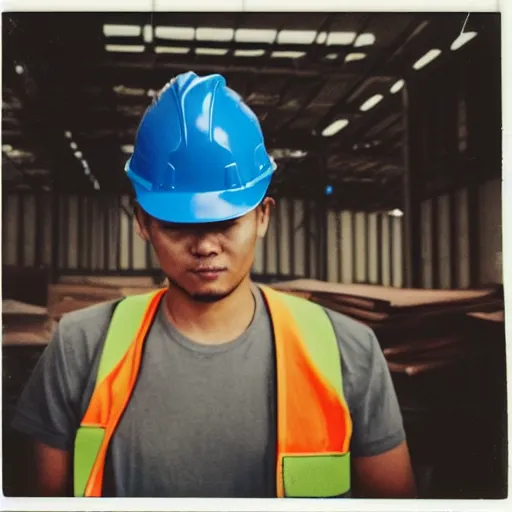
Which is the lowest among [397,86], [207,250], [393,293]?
[393,293]

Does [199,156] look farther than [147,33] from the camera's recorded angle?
No

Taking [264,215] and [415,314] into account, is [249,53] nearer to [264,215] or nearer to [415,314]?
[264,215]

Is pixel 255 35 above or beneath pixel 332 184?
above

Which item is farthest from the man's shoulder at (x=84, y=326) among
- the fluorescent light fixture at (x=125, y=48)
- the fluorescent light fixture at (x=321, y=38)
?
the fluorescent light fixture at (x=321, y=38)

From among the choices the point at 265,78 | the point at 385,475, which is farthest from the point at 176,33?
the point at 385,475

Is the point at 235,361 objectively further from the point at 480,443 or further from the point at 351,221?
the point at 480,443

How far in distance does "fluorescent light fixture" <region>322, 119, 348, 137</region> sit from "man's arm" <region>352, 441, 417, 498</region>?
907 mm

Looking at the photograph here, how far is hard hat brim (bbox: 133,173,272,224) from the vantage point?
161cm

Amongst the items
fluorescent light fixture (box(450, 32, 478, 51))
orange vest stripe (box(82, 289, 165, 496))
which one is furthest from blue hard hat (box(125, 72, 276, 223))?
fluorescent light fixture (box(450, 32, 478, 51))

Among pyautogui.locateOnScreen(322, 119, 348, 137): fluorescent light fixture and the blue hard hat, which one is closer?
the blue hard hat

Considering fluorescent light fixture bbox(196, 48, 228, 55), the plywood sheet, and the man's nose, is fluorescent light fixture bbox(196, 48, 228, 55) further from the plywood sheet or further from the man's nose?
the plywood sheet

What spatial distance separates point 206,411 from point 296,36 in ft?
3.59

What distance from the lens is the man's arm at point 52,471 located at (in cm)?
167

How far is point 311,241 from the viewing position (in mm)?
1681
